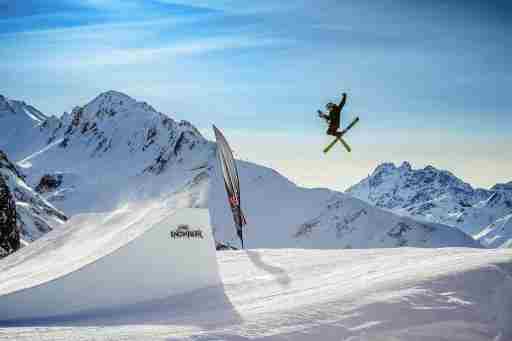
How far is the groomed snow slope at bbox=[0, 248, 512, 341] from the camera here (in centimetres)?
1102

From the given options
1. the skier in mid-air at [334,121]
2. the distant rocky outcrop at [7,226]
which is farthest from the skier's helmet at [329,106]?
the distant rocky outcrop at [7,226]

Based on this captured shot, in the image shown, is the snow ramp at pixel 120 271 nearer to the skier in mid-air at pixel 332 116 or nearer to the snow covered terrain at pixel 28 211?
the skier in mid-air at pixel 332 116

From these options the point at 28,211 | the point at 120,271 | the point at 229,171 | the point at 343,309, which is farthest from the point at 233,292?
the point at 28,211

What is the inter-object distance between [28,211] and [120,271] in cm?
10439

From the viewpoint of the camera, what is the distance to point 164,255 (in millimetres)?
15102

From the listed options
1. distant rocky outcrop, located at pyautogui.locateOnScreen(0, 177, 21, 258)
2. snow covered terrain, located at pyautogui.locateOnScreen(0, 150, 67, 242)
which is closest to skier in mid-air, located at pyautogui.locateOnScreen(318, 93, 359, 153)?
distant rocky outcrop, located at pyautogui.locateOnScreen(0, 177, 21, 258)

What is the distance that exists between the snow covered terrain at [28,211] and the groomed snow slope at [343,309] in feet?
285

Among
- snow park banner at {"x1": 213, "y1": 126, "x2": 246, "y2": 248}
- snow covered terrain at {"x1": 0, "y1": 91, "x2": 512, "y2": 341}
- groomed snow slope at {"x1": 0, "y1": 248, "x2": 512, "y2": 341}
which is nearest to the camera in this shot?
→ groomed snow slope at {"x1": 0, "y1": 248, "x2": 512, "y2": 341}

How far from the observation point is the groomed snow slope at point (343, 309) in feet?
36.1

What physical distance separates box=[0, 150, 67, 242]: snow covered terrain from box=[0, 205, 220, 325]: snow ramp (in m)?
83.2

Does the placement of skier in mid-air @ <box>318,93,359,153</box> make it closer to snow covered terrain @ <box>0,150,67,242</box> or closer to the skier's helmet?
the skier's helmet

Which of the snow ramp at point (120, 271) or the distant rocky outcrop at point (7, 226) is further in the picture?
the distant rocky outcrop at point (7, 226)

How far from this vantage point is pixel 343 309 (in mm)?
11805

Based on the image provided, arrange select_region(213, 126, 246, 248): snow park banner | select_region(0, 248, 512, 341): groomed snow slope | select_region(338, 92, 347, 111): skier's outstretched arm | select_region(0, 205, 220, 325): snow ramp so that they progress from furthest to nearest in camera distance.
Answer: select_region(213, 126, 246, 248): snow park banner < select_region(338, 92, 347, 111): skier's outstretched arm < select_region(0, 205, 220, 325): snow ramp < select_region(0, 248, 512, 341): groomed snow slope
